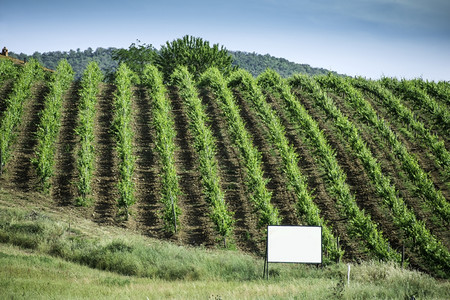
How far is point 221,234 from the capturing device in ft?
62.5

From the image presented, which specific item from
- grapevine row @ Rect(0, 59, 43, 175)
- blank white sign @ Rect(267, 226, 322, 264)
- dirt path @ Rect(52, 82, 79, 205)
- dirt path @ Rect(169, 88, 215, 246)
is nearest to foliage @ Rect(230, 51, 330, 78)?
grapevine row @ Rect(0, 59, 43, 175)

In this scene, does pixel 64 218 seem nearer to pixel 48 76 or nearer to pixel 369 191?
pixel 369 191

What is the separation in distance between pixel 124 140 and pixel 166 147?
2695 millimetres

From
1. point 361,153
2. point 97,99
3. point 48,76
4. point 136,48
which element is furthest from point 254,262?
point 136,48

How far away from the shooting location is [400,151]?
25516 millimetres

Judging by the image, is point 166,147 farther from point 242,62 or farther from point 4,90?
point 242,62

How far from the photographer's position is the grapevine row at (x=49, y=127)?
2231 cm

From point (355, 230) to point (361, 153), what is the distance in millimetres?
7219

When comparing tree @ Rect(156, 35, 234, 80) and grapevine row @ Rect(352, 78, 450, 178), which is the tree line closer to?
tree @ Rect(156, 35, 234, 80)

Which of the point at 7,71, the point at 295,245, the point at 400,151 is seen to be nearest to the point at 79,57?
the point at 7,71

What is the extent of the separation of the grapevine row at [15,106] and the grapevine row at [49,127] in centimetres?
155

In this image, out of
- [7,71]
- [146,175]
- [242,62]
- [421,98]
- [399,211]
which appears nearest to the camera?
[399,211]

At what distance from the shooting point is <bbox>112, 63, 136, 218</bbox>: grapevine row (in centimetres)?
2069

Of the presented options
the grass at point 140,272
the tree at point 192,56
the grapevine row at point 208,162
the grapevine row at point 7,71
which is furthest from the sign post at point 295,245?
the tree at point 192,56
